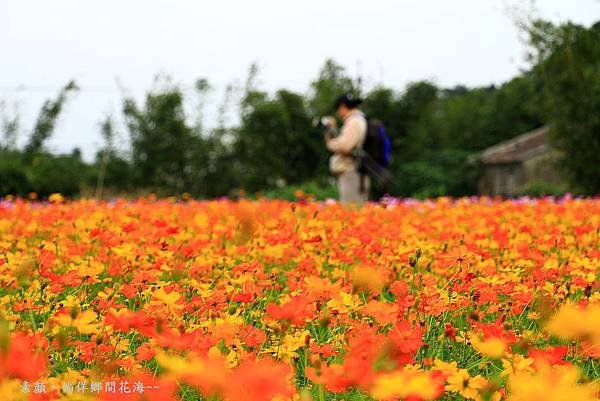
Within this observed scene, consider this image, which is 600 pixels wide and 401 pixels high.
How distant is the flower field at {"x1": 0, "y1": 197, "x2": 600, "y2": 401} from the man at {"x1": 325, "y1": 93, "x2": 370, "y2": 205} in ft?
8.11

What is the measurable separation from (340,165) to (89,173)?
1384cm

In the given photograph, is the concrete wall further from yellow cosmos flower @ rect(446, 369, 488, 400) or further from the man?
yellow cosmos flower @ rect(446, 369, 488, 400)

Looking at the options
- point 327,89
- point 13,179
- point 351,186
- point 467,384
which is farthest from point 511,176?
point 467,384

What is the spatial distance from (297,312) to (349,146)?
22.3 feet

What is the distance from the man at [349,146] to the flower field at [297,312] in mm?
2472

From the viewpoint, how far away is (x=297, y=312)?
188cm

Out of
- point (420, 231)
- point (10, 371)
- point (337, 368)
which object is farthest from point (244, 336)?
point (420, 231)

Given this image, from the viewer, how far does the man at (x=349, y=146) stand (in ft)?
28.0

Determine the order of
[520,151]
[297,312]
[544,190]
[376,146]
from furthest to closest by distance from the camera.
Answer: [520,151] < [544,190] < [376,146] < [297,312]

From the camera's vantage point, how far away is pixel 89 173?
21344mm

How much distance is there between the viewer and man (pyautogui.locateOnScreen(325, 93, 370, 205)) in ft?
28.0

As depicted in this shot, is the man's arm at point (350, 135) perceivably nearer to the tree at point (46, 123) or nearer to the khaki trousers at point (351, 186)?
the khaki trousers at point (351, 186)

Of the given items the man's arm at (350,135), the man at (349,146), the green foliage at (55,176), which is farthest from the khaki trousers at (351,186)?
the green foliage at (55,176)

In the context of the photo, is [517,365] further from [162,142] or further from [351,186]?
[162,142]
